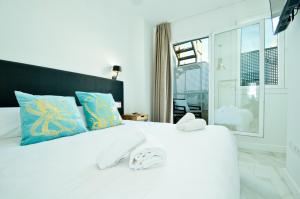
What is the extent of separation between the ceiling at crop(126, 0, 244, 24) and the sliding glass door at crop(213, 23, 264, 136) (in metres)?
0.58

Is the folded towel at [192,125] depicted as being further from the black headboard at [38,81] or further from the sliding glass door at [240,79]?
the sliding glass door at [240,79]

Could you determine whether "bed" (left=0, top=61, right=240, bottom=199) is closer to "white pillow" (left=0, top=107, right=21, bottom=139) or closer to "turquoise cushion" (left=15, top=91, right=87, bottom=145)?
"turquoise cushion" (left=15, top=91, right=87, bottom=145)

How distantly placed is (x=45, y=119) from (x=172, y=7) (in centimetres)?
297

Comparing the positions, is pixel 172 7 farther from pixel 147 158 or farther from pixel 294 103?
pixel 147 158

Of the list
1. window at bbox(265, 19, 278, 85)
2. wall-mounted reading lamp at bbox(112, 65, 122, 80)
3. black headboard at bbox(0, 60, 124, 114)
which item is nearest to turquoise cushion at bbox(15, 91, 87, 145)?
black headboard at bbox(0, 60, 124, 114)

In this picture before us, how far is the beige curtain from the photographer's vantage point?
3.46m

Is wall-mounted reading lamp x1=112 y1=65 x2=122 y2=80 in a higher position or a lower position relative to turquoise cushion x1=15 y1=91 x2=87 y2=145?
higher

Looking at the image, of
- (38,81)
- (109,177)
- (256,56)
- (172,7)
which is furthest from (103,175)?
(172,7)

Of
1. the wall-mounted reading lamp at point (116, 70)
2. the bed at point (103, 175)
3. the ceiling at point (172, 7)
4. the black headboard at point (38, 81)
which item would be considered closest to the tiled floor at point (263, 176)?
the bed at point (103, 175)

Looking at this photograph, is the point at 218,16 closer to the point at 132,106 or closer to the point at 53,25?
the point at 132,106

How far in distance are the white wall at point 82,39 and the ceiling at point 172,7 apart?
0.26 m

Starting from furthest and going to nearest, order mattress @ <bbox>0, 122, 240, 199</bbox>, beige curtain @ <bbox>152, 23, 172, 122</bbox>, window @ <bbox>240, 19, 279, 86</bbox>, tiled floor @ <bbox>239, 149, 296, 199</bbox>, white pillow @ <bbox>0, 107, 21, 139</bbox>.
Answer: beige curtain @ <bbox>152, 23, 172, 122</bbox> → window @ <bbox>240, 19, 279, 86</bbox> → tiled floor @ <bbox>239, 149, 296, 199</bbox> → white pillow @ <bbox>0, 107, 21, 139</bbox> → mattress @ <bbox>0, 122, 240, 199</bbox>

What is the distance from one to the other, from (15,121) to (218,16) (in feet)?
11.8

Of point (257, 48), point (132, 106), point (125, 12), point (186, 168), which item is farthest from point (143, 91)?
point (186, 168)
